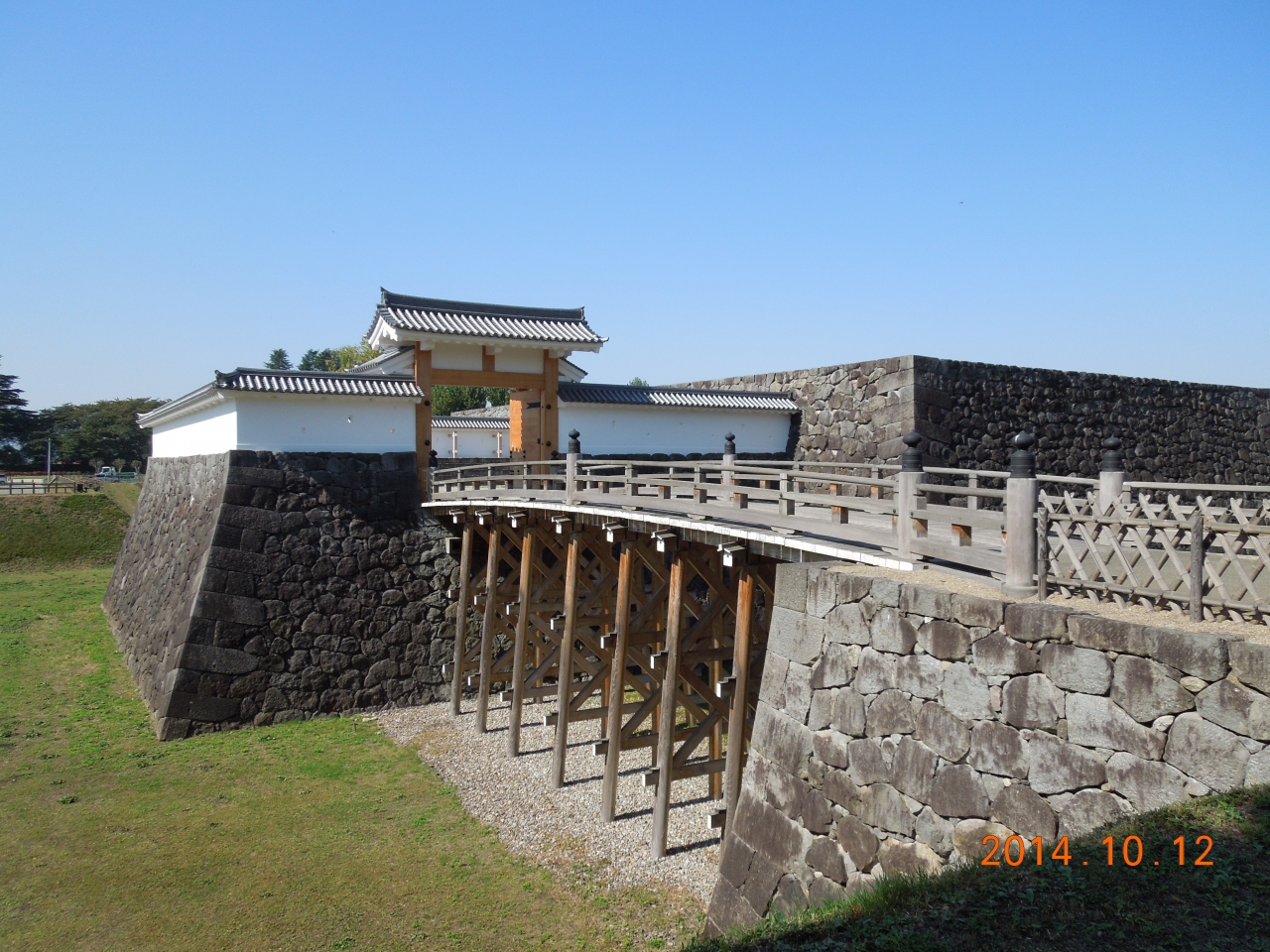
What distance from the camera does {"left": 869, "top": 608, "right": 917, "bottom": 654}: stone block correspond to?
5.38 meters

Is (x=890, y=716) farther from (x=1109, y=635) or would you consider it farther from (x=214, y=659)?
(x=214, y=659)

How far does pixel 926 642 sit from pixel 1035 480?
1.19 metres

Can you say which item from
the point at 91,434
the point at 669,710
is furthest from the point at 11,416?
the point at 669,710

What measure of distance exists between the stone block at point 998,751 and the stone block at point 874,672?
70cm

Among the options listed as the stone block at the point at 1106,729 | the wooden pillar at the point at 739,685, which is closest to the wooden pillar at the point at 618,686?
the wooden pillar at the point at 739,685

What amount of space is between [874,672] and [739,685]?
2.20 metres

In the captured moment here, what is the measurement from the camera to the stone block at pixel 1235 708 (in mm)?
3725

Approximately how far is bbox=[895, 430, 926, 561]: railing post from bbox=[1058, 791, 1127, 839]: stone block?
1.95 meters

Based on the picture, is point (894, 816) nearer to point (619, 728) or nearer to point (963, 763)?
point (963, 763)

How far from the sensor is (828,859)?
5633mm

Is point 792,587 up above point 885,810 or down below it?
above

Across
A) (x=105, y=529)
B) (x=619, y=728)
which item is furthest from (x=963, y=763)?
(x=105, y=529)

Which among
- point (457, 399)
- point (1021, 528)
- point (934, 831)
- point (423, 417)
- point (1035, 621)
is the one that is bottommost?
point (934, 831)

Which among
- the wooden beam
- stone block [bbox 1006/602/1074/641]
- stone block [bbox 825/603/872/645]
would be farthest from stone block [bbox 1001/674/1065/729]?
the wooden beam
